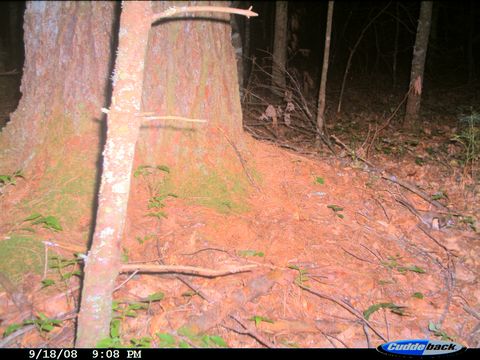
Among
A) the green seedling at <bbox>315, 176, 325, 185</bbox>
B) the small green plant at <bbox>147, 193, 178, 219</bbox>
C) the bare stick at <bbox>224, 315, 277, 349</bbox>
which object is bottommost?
the bare stick at <bbox>224, 315, 277, 349</bbox>

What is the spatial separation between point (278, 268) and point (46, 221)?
6.11ft

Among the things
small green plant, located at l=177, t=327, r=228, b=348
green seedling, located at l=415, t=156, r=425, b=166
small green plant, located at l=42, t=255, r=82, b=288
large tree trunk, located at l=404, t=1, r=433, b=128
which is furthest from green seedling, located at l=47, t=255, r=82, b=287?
large tree trunk, located at l=404, t=1, r=433, b=128

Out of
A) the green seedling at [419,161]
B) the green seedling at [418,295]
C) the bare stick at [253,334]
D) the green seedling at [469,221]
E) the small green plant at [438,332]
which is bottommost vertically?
the small green plant at [438,332]

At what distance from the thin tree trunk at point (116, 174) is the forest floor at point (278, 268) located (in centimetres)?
20

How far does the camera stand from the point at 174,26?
363cm

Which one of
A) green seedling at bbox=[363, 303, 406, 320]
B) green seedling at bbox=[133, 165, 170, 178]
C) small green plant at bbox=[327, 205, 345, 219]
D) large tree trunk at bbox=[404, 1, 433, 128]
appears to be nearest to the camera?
green seedling at bbox=[363, 303, 406, 320]

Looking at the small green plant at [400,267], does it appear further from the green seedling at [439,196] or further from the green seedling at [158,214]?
the green seedling at [158,214]

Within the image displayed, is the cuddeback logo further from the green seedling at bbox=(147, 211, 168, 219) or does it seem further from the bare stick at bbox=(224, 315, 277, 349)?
the green seedling at bbox=(147, 211, 168, 219)

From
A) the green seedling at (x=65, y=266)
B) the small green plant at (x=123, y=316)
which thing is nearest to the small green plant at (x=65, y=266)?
the green seedling at (x=65, y=266)

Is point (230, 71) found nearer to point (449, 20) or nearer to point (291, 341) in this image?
point (291, 341)

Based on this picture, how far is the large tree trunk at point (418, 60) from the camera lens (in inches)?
336

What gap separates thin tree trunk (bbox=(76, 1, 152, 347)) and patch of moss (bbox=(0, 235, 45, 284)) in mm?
846

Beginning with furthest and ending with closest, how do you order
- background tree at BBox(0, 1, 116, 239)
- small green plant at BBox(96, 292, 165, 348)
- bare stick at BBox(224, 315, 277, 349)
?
background tree at BBox(0, 1, 116, 239) → bare stick at BBox(224, 315, 277, 349) → small green plant at BBox(96, 292, 165, 348)

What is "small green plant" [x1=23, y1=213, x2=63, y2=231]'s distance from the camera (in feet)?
10.4
